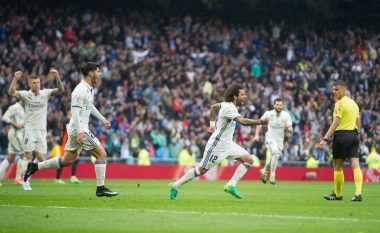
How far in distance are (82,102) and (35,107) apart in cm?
458

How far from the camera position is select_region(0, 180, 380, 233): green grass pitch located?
39.1 feet

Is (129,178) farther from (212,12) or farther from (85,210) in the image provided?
Answer: (85,210)

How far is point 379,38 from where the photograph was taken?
Answer: 46812 millimetres

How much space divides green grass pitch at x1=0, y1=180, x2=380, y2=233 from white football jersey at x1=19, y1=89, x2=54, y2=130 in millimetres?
3246

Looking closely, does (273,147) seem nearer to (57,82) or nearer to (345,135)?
(345,135)

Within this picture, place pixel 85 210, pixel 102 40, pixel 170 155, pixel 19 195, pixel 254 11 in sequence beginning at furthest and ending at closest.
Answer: pixel 254 11 < pixel 102 40 < pixel 170 155 < pixel 19 195 < pixel 85 210

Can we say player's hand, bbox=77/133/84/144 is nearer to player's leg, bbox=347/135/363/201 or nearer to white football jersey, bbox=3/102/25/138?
player's leg, bbox=347/135/363/201

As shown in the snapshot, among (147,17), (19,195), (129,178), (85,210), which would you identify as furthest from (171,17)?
(85,210)

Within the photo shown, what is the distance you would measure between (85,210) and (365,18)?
35661mm

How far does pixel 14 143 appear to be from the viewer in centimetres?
2564

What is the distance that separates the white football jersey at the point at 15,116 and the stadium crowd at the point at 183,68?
7.18 meters

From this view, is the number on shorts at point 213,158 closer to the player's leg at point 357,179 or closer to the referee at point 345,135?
the referee at point 345,135

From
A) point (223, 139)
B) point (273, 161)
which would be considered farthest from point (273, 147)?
point (223, 139)

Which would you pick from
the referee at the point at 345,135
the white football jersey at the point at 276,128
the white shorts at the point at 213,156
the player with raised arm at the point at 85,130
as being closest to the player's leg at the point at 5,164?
the player with raised arm at the point at 85,130
